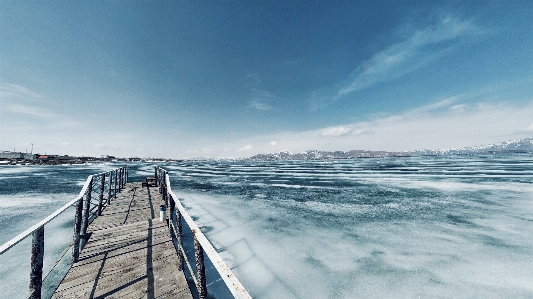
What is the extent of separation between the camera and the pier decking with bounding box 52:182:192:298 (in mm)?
3717

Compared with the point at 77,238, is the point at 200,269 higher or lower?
higher

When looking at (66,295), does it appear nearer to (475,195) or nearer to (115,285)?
(115,285)

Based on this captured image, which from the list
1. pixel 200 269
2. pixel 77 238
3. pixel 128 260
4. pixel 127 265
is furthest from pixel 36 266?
pixel 200 269

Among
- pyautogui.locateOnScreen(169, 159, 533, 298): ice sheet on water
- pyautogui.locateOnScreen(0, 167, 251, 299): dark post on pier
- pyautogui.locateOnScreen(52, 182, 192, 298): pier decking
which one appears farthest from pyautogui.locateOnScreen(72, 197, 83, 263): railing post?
pyautogui.locateOnScreen(169, 159, 533, 298): ice sheet on water

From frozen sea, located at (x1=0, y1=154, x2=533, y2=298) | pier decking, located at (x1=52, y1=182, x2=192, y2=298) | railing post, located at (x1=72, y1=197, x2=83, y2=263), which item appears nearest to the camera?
pier decking, located at (x1=52, y1=182, x2=192, y2=298)

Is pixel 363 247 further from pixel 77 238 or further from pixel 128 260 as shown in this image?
pixel 77 238

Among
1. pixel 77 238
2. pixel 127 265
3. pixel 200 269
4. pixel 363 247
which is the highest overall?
pixel 200 269

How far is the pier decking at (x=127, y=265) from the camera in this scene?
372 cm

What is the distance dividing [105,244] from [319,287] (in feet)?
19.8

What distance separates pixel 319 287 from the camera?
18.5ft

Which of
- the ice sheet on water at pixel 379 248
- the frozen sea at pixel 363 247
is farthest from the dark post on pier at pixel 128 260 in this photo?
the ice sheet on water at pixel 379 248

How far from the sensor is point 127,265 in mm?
4539

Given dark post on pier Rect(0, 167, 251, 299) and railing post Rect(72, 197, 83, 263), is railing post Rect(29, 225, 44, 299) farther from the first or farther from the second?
railing post Rect(72, 197, 83, 263)

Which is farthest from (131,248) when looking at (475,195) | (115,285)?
(475,195)
